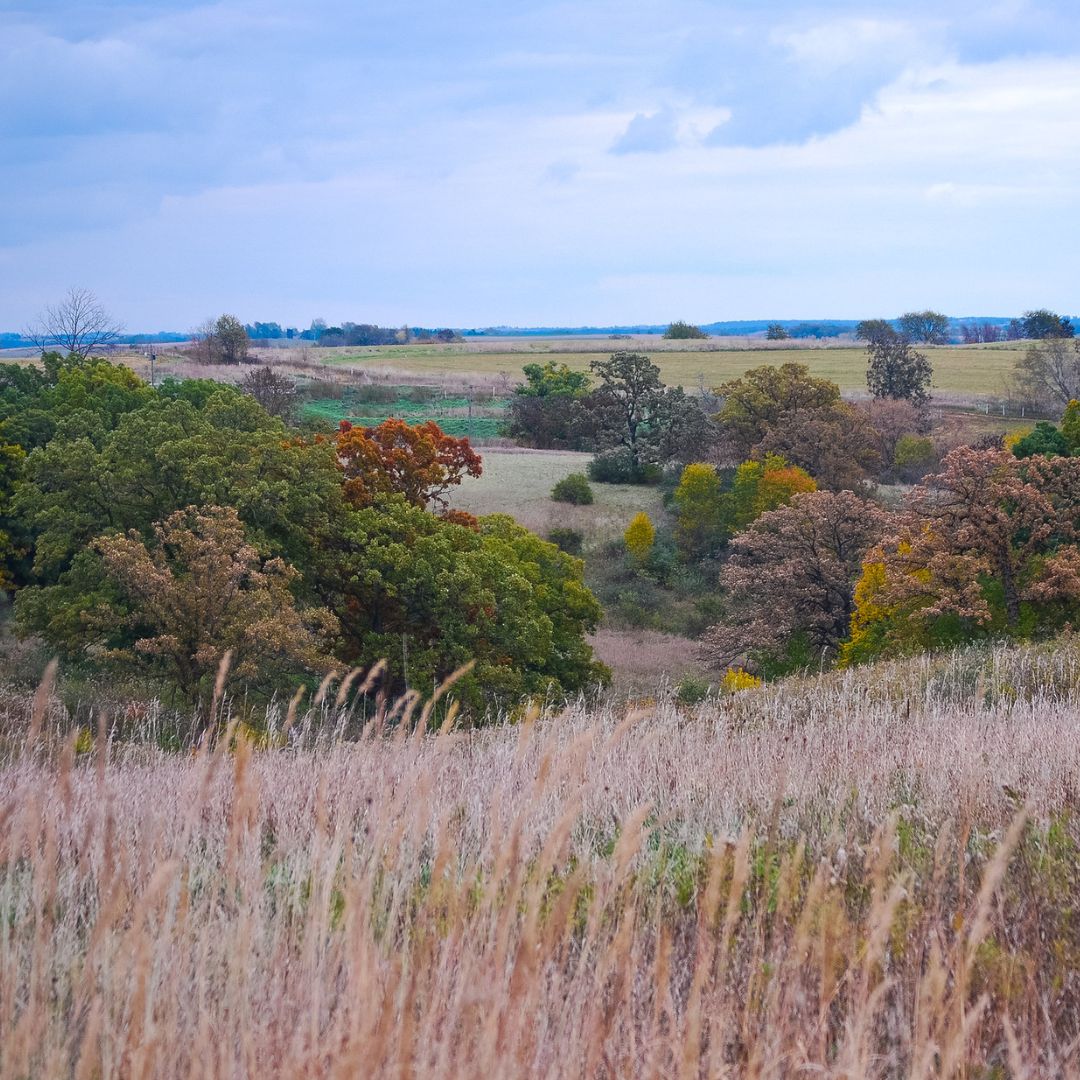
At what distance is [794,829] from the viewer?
4.85 meters

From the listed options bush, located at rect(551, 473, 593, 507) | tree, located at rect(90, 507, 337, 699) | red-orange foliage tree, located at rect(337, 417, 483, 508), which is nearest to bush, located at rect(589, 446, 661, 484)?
bush, located at rect(551, 473, 593, 507)

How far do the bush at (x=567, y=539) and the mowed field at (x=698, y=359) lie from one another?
145 feet

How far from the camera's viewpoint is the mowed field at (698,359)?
105044 millimetres

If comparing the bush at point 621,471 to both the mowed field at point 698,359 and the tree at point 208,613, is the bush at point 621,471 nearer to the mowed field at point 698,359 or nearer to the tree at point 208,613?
the mowed field at point 698,359

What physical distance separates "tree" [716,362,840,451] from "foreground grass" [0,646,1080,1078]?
55493 mm

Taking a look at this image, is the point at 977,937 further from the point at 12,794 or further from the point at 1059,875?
the point at 12,794

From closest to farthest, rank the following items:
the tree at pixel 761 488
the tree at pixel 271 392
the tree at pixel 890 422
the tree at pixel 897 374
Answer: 1. the tree at pixel 761 488
2. the tree at pixel 271 392
3. the tree at pixel 890 422
4. the tree at pixel 897 374

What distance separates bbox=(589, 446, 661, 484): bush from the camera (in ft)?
214

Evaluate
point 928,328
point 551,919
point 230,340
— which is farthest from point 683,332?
point 551,919

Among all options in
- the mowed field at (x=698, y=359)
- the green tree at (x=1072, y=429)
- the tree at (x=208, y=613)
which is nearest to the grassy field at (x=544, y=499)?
the green tree at (x=1072, y=429)

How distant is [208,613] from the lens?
21844 mm

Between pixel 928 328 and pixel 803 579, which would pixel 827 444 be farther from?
pixel 928 328

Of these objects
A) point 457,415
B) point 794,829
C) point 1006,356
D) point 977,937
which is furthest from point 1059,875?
point 1006,356

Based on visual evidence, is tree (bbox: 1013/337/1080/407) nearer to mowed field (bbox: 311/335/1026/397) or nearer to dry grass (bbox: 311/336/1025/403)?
mowed field (bbox: 311/335/1026/397)
